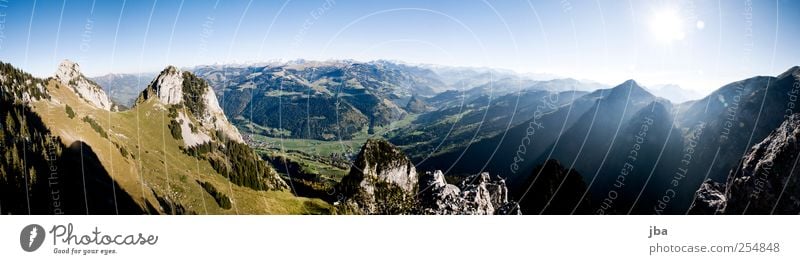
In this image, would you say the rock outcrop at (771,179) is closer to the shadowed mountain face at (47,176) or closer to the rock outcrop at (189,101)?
the shadowed mountain face at (47,176)

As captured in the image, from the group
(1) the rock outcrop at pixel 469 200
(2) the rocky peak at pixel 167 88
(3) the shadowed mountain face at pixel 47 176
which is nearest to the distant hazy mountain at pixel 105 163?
(3) the shadowed mountain face at pixel 47 176

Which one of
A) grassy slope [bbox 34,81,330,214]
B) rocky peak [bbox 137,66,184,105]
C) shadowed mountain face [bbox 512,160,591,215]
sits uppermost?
rocky peak [bbox 137,66,184,105]

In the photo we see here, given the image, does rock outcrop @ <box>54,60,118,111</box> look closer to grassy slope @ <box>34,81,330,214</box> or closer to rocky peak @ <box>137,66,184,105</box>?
rocky peak @ <box>137,66,184,105</box>

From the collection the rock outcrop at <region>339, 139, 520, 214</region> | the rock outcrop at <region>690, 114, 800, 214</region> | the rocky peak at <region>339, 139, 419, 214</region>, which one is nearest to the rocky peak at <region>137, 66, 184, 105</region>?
the rocky peak at <region>339, 139, 419, 214</region>

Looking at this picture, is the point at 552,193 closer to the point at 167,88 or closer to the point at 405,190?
the point at 405,190
